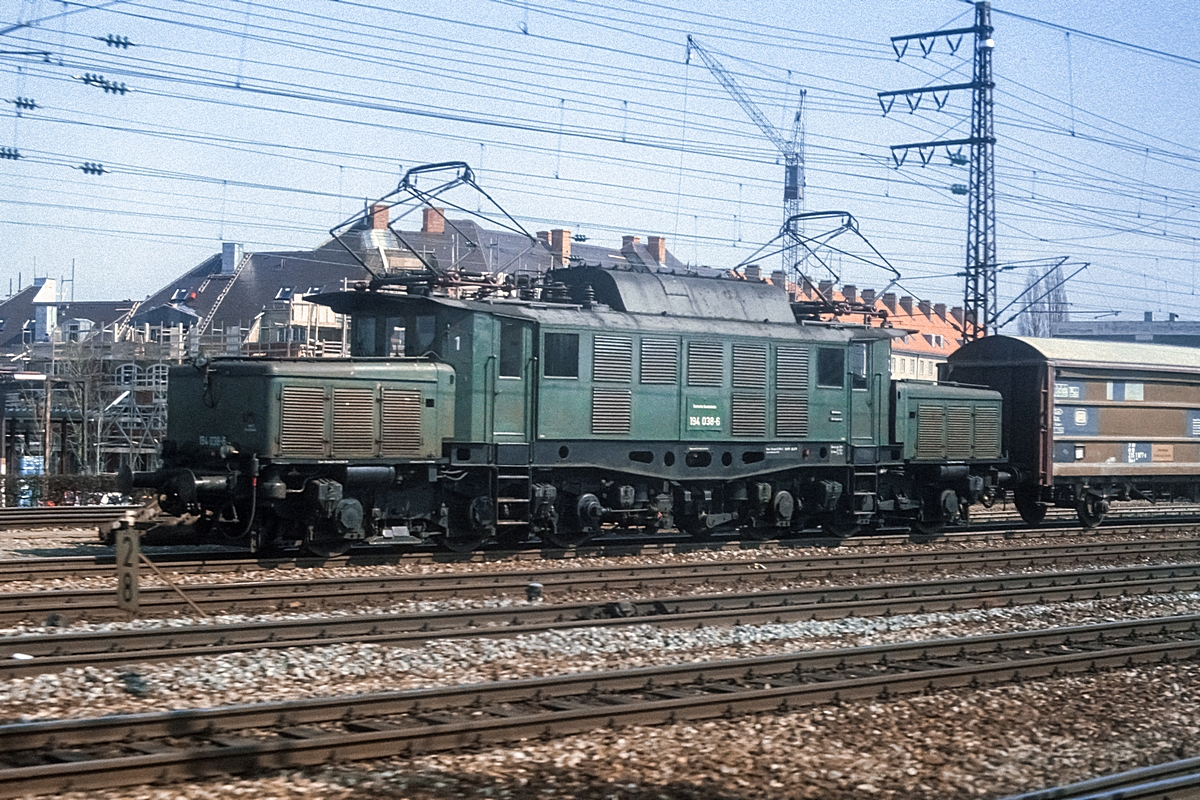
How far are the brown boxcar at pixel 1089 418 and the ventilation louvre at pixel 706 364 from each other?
8.66 metres

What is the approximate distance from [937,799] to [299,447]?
1089 centimetres

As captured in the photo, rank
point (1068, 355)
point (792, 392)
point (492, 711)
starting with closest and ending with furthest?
point (492, 711), point (792, 392), point (1068, 355)

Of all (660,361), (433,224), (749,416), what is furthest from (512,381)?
(433,224)

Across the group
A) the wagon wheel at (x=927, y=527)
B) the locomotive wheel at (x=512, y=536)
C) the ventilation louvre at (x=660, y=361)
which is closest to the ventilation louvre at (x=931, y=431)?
the wagon wheel at (x=927, y=527)

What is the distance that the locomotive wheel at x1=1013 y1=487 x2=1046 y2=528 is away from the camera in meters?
26.9

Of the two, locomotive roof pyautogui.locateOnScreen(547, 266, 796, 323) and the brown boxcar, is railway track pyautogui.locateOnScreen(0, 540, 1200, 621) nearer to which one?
locomotive roof pyautogui.locateOnScreen(547, 266, 796, 323)

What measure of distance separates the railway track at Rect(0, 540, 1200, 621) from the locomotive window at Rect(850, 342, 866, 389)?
12.9ft

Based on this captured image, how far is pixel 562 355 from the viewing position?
19.0 metres

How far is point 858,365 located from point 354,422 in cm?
989

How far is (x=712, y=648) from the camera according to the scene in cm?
1264

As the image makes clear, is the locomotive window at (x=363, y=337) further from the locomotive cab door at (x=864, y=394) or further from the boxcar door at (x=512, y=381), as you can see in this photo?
the locomotive cab door at (x=864, y=394)

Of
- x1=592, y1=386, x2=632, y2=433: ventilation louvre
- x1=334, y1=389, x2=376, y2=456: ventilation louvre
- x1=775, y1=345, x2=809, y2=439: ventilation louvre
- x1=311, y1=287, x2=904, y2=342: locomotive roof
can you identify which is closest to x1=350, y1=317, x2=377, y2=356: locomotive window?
x1=311, y1=287, x2=904, y2=342: locomotive roof

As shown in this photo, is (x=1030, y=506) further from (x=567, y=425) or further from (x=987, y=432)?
(x=567, y=425)

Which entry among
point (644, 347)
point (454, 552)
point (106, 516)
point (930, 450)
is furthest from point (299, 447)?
point (930, 450)
